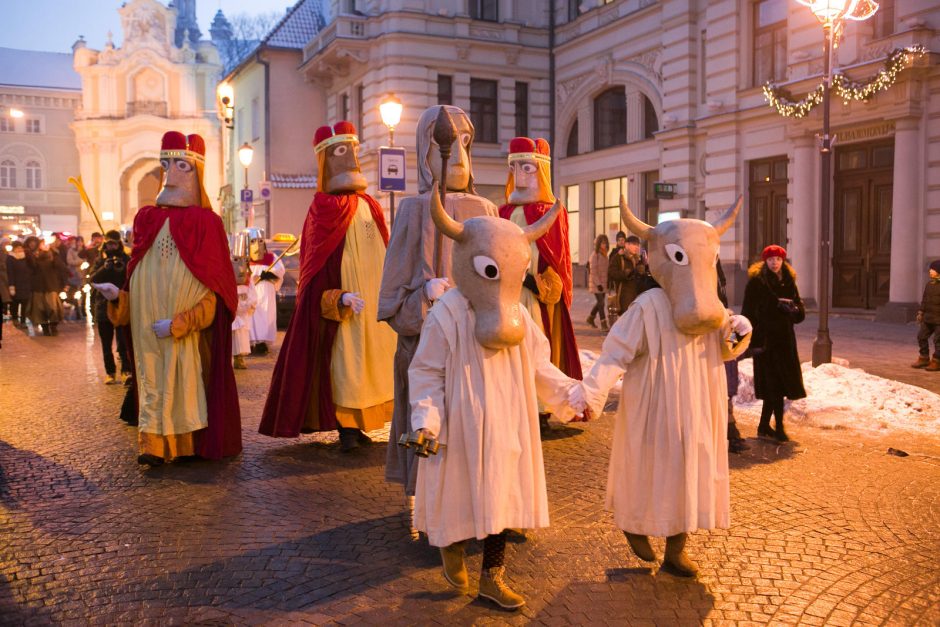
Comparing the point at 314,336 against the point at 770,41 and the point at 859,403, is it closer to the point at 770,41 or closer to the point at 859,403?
the point at 859,403

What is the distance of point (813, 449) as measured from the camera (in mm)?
7738

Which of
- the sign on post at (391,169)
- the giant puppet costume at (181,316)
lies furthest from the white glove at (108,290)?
the sign on post at (391,169)

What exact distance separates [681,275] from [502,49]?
2820cm

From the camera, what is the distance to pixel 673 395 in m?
4.61

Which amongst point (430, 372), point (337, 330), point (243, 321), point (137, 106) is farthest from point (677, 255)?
point (137, 106)

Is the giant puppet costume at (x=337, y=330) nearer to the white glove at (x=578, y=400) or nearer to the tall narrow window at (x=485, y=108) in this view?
the white glove at (x=578, y=400)

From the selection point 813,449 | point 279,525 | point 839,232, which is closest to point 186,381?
point 279,525

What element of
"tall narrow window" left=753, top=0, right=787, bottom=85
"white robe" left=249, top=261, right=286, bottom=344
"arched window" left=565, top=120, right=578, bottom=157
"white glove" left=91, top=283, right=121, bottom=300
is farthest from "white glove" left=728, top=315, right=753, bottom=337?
"arched window" left=565, top=120, right=578, bottom=157

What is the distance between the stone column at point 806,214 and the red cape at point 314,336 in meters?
14.8

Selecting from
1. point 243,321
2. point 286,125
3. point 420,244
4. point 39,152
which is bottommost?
point 243,321

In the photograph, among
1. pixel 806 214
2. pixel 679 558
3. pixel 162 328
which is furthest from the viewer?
pixel 806 214

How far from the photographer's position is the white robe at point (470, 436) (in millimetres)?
4273

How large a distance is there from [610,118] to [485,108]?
4749mm

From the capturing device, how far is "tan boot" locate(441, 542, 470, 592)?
446 centimetres
